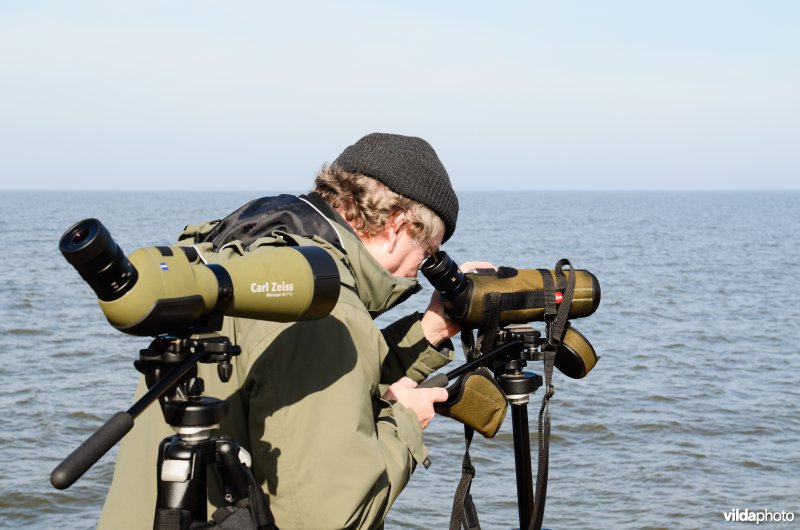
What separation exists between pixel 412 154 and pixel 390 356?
716 millimetres

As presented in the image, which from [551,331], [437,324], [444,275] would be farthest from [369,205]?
[551,331]

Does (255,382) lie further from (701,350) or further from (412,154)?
(701,350)

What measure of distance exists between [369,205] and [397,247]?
5.6 inches

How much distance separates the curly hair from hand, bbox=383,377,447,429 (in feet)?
1.36

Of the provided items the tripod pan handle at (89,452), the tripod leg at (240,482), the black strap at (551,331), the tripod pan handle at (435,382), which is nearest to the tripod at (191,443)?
the tripod leg at (240,482)

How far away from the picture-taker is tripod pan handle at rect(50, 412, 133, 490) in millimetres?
1514

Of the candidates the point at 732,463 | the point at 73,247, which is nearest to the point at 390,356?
the point at 73,247

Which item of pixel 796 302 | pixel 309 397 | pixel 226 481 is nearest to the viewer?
pixel 226 481

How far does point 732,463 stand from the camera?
8.37 m

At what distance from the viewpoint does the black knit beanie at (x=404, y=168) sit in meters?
2.69

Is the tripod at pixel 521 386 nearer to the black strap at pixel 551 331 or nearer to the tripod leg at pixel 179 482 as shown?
the black strap at pixel 551 331

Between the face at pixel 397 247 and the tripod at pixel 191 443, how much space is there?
3.12 feet

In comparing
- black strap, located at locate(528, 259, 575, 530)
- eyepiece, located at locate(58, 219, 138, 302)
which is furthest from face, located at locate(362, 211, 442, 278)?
eyepiece, located at locate(58, 219, 138, 302)

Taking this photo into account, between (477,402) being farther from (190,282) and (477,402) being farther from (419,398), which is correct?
(190,282)
